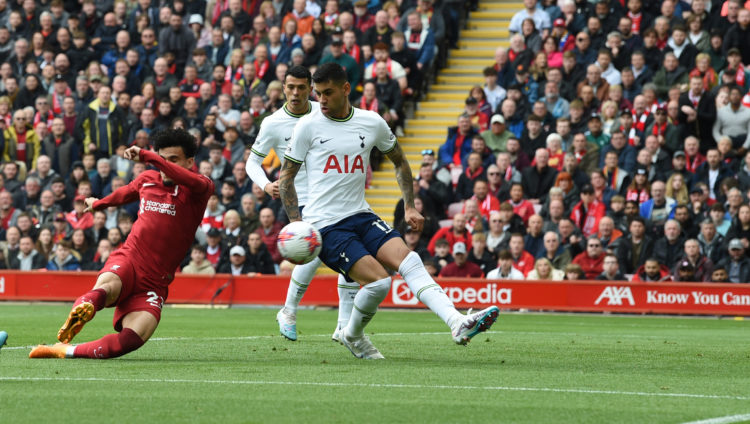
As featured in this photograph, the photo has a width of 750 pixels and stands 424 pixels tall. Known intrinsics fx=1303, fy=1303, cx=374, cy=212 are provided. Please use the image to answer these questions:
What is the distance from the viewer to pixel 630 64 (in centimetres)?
2289

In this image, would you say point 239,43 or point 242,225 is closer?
point 242,225

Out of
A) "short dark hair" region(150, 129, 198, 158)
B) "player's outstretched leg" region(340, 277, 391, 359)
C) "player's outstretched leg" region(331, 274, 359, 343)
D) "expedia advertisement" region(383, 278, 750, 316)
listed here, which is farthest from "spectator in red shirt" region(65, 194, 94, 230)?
"player's outstretched leg" region(340, 277, 391, 359)

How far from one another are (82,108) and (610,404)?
21111 millimetres

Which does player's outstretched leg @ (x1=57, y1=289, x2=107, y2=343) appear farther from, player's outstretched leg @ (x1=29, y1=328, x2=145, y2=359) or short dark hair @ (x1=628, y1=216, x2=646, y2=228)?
short dark hair @ (x1=628, y1=216, x2=646, y2=228)

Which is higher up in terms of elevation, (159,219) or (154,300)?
(159,219)

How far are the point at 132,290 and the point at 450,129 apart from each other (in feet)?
45.9

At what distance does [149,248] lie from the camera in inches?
417

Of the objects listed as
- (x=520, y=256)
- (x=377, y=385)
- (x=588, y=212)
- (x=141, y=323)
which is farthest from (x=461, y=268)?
(x=377, y=385)

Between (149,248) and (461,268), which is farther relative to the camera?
(461,268)

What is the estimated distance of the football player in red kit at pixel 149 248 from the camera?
10.3 m

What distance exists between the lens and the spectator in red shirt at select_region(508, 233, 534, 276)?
20984 mm

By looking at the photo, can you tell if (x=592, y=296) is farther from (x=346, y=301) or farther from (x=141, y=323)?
(x=141, y=323)

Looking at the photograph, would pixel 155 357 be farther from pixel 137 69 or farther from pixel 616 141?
pixel 137 69

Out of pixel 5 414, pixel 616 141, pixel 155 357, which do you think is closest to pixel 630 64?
pixel 616 141
